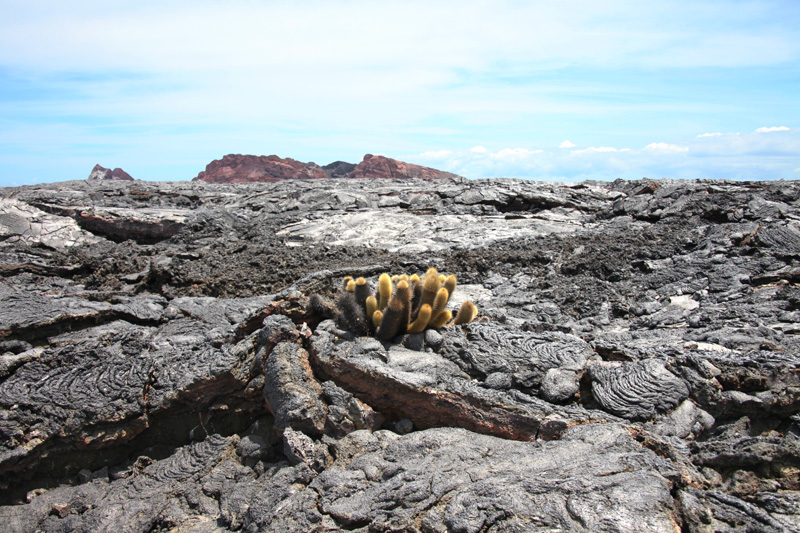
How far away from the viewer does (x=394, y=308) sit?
5082 mm

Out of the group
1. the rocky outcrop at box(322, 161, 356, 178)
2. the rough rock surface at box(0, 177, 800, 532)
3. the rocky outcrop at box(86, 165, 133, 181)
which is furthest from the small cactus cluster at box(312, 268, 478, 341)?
the rocky outcrop at box(86, 165, 133, 181)

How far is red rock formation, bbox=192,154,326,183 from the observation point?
65.9 m

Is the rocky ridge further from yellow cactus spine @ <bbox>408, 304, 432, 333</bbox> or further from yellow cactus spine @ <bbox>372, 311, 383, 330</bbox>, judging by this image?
yellow cactus spine @ <bbox>408, 304, 432, 333</bbox>

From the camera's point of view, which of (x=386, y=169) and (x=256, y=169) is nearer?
(x=386, y=169)

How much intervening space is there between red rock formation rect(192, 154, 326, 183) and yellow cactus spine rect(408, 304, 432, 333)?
6091 centimetres

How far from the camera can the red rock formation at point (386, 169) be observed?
63.3 m

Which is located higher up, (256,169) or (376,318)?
(256,169)

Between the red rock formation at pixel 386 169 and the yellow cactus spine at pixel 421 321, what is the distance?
5785 centimetres

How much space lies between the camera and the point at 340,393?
14.8ft

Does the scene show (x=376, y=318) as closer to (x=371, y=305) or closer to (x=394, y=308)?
(x=371, y=305)

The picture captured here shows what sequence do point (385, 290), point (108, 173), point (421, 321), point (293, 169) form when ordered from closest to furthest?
1. point (421, 321)
2. point (385, 290)
3. point (108, 173)
4. point (293, 169)

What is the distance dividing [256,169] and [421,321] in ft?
218

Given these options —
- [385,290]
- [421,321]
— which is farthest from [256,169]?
[421,321]

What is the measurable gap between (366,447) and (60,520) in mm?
2491
